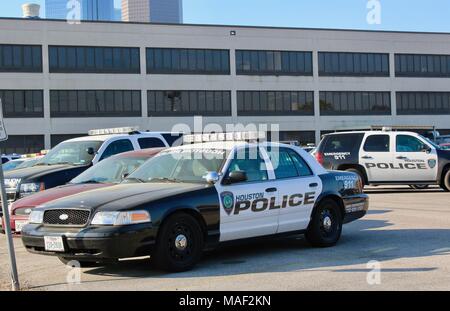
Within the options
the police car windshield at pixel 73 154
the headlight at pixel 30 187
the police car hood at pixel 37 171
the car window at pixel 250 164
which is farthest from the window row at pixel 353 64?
the car window at pixel 250 164

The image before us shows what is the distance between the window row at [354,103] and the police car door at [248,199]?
183 ft

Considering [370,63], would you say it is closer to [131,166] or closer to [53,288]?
[131,166]

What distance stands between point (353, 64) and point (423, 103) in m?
9.11

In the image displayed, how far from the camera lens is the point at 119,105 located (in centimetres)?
5631

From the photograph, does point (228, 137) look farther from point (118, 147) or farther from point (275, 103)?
point (275, 103)

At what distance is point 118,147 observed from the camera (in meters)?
13.5

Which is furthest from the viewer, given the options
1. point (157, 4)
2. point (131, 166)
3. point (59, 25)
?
point (157, 4)

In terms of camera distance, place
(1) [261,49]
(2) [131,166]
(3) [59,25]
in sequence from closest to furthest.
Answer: (2) [131,166], (3) [59,25], (1) [261,49]

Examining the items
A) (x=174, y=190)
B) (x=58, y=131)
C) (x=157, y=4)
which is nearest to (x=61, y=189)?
(x=174, y=190)

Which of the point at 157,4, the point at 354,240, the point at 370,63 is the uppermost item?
the point at 157,4

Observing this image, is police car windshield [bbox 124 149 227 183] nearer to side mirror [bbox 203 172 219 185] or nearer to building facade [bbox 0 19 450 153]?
side mirror [bbox 203 172 219 185]

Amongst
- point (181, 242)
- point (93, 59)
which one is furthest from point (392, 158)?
point (93, 59)

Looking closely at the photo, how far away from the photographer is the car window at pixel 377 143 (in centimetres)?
1848

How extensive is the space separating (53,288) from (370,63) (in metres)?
61.4
